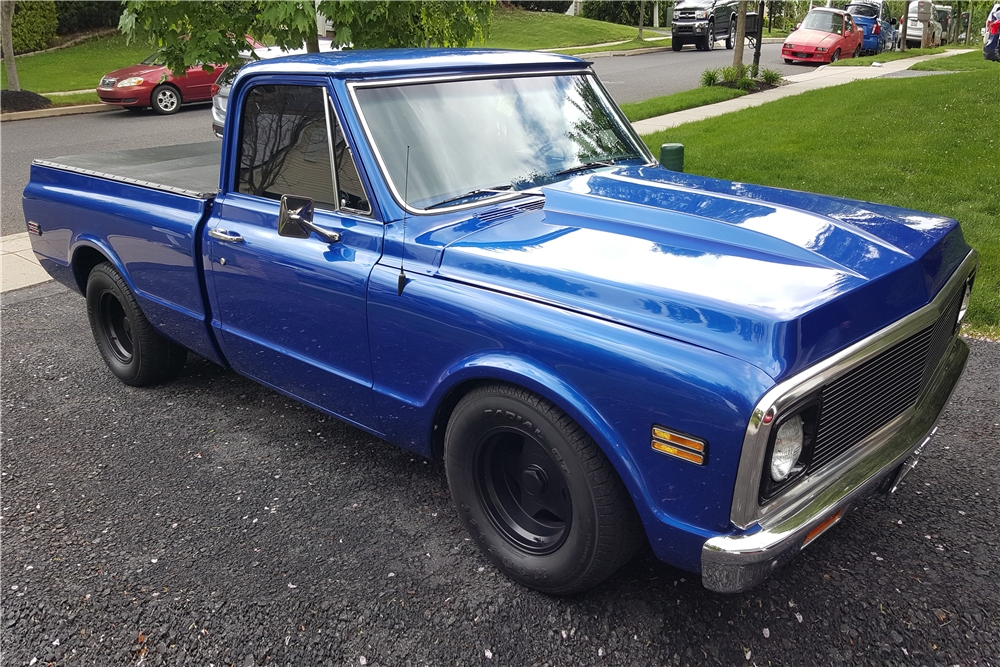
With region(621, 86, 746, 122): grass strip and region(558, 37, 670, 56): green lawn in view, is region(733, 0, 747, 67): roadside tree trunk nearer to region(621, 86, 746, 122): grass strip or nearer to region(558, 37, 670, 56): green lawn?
region(621, 86, 746, 122): grass strip

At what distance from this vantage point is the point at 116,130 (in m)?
14.1

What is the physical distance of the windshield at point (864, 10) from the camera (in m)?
27.2

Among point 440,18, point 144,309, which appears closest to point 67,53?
point 440,18

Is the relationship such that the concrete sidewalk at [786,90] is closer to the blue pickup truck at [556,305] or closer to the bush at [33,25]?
the blue pickup truck at [556,305]

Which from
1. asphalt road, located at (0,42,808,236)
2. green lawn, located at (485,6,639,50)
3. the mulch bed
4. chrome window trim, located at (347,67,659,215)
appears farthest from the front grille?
green lawn, located at (485,6,639,50)

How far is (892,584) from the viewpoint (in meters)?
2.78

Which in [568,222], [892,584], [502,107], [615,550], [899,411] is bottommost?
[892,584]

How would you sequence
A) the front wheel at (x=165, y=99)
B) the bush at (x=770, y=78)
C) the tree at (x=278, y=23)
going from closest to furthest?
the tree at (x=278, y=23)
the front wheel at (x=165, y=99)
the bush at (x=770, y=78)

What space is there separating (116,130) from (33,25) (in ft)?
49.8

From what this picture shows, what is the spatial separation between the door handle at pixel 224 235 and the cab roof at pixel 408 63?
29.0 inches

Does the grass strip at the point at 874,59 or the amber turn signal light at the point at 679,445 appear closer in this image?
the amber turn signal light at the point at 679,445

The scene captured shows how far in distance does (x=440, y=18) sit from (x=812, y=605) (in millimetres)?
5491

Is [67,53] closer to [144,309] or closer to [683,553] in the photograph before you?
[144,309]

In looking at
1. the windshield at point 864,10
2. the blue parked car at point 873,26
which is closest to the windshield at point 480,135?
the blue parked car at point 873,26
